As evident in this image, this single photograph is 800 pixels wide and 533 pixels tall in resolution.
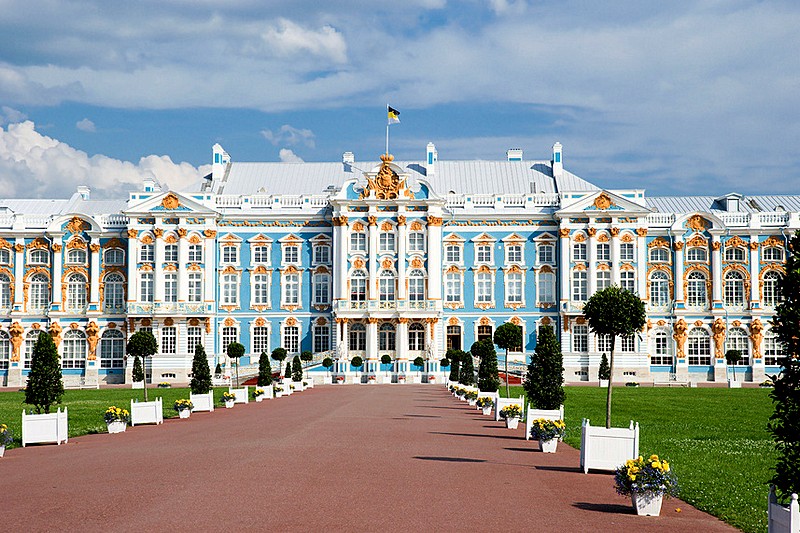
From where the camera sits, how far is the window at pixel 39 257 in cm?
6900

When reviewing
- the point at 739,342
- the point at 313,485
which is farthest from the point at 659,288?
the point at 313,485

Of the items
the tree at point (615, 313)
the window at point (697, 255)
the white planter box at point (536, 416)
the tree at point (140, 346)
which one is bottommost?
the white planter box at point (536, 416)

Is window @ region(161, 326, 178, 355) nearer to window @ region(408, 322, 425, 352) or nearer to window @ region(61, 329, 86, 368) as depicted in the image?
window @ region(61, 329, 86, 368)

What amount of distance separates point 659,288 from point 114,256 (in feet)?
128

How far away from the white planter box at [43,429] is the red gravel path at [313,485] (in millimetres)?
438

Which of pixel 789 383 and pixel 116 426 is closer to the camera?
pixel 789 383

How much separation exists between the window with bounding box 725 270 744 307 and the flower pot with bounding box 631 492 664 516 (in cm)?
5788

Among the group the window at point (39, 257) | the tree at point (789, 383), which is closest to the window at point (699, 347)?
the window at point (39, 257)

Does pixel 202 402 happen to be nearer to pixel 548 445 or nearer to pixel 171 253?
pixel 548 445

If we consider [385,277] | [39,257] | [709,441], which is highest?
[39,257]

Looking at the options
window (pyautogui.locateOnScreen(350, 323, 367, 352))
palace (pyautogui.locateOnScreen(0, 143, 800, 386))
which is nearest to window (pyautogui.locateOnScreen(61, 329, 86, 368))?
palace (pyautogui.locateOnScreen(0, 143, 800, 386))

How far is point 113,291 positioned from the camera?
69.2m

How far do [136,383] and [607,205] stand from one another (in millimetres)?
33677

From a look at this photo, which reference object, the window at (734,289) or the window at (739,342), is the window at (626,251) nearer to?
the window at (734,289)
